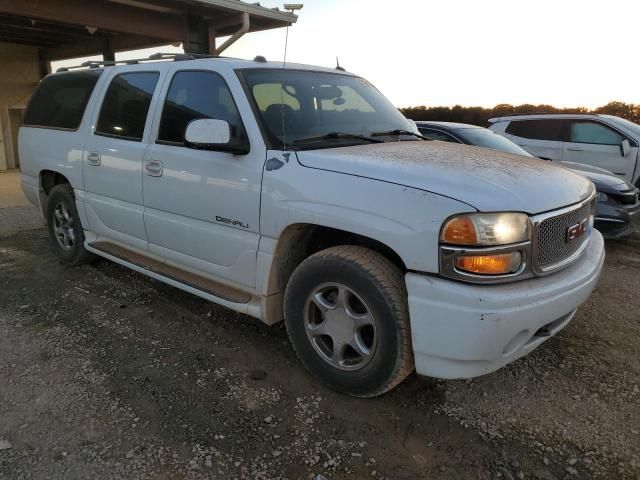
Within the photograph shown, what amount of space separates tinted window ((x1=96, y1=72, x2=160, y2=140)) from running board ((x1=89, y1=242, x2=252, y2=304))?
0.96m

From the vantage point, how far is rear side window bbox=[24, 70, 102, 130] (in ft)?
15.0

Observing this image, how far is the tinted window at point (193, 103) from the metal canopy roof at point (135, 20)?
6659 mm

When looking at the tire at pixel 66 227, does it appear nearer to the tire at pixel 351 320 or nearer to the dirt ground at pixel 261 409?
the dirt ground at pixel 261 409

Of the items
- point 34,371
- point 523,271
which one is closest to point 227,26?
point 34,371

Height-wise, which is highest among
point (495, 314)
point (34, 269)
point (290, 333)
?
point (495, 314)

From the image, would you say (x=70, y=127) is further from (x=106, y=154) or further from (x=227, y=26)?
(x=227, y=26)

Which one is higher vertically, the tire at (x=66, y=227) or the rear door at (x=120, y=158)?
the rear door at (x=120, y=158)

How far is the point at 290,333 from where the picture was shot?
2.96m

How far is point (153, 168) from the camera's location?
3.61m

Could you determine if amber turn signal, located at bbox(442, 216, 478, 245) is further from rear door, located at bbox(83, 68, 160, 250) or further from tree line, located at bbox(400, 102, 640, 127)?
tree line, located at bbox(400, 102, 640, 127)

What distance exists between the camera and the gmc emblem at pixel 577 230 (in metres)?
2.71

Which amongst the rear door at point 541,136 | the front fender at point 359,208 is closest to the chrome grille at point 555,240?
the front fender at point 359,208

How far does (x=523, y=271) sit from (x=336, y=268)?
914mm

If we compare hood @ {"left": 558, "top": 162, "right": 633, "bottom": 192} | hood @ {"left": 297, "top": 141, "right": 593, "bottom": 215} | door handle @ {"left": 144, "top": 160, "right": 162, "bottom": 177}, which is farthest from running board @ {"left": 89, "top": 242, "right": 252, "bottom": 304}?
hood @ {"left": 558, "top": 162, "right": 633, "bottom": 192}
